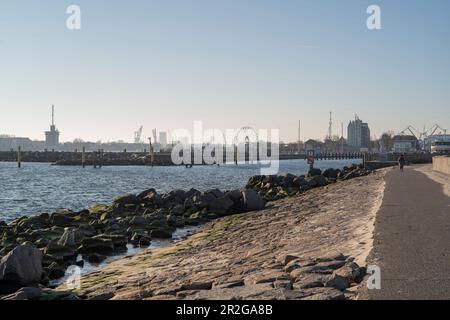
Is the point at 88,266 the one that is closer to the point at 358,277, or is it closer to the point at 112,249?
the point at 112,249

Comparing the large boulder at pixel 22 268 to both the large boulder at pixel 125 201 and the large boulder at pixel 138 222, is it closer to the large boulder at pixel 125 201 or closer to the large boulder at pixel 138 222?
the large boulder at pixel 138 222

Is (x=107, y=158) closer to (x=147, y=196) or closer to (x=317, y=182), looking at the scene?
(x=317, y=182)

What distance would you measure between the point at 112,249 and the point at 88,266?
1.84m

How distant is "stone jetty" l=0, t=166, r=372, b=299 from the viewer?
1091 centimetres

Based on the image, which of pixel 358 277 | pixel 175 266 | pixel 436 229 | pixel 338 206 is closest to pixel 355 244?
pixel 436 229

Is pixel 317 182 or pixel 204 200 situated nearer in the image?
pixel 204 200

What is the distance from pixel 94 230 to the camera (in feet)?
60.8

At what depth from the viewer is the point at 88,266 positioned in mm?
13500

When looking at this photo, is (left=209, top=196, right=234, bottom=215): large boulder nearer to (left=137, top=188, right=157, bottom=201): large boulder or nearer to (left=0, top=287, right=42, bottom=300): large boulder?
(left=137, top=188, right=157, bottom=201): large boulder

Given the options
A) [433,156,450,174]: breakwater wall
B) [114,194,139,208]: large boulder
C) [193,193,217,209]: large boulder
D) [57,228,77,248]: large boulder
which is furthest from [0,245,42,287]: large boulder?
[433,156,450,174]: breakwater wall

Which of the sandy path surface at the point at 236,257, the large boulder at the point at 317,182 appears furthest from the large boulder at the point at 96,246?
the large boulder at the point at 317,182

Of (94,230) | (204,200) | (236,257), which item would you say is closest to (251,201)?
(204,200)

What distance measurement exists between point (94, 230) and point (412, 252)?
482 inches

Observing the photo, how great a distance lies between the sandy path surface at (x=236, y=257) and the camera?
8430mm
